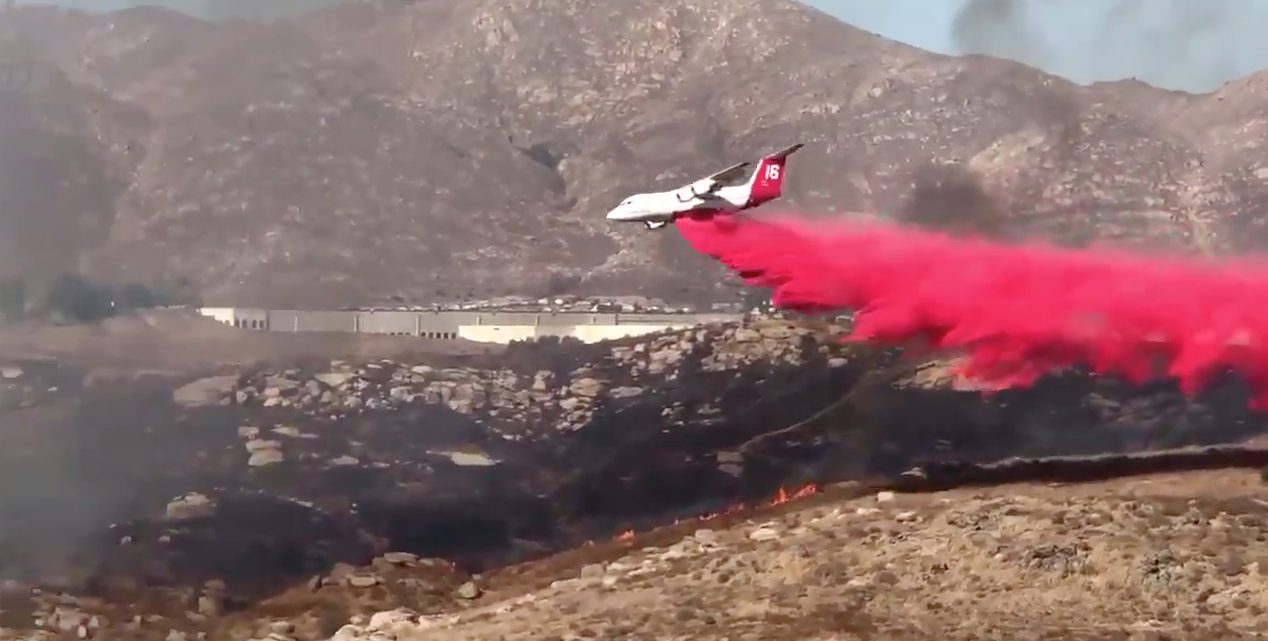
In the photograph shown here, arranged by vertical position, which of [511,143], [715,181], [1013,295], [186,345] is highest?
[511,143]

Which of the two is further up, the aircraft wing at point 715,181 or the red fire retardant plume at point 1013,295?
the aircraft wing at point 715,181

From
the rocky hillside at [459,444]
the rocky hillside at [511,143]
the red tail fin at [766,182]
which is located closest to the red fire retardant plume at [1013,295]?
the red tail fin at [766,182]

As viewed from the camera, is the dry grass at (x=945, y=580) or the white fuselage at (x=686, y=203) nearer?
the dry grass at (x=945, y=580)

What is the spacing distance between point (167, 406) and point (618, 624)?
48392 millimetres

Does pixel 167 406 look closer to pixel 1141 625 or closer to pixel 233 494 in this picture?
pixel 233 494

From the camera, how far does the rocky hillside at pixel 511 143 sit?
11044 cm

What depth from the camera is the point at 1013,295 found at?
142 ft

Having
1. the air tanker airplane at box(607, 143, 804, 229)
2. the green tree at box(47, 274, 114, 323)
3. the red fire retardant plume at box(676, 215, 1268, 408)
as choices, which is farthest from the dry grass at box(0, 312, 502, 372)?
the red fire retardant plume at box(676, 215, 1268, 408)

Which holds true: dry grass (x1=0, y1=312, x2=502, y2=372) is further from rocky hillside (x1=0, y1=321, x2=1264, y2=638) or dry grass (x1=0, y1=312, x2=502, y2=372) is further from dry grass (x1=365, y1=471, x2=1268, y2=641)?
dry grass (x1=365, y1=471, x2=1268, y2=641)

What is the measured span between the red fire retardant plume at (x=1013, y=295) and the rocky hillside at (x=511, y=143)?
4572 centimetres

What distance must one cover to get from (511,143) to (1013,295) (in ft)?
364

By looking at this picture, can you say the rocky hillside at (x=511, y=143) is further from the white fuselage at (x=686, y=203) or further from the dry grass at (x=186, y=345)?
the white fuselage at (x=686, y=203)

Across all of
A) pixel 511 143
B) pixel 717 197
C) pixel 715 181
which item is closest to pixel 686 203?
pixel 717 197

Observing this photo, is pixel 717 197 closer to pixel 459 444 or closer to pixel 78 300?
pixel 459 444
